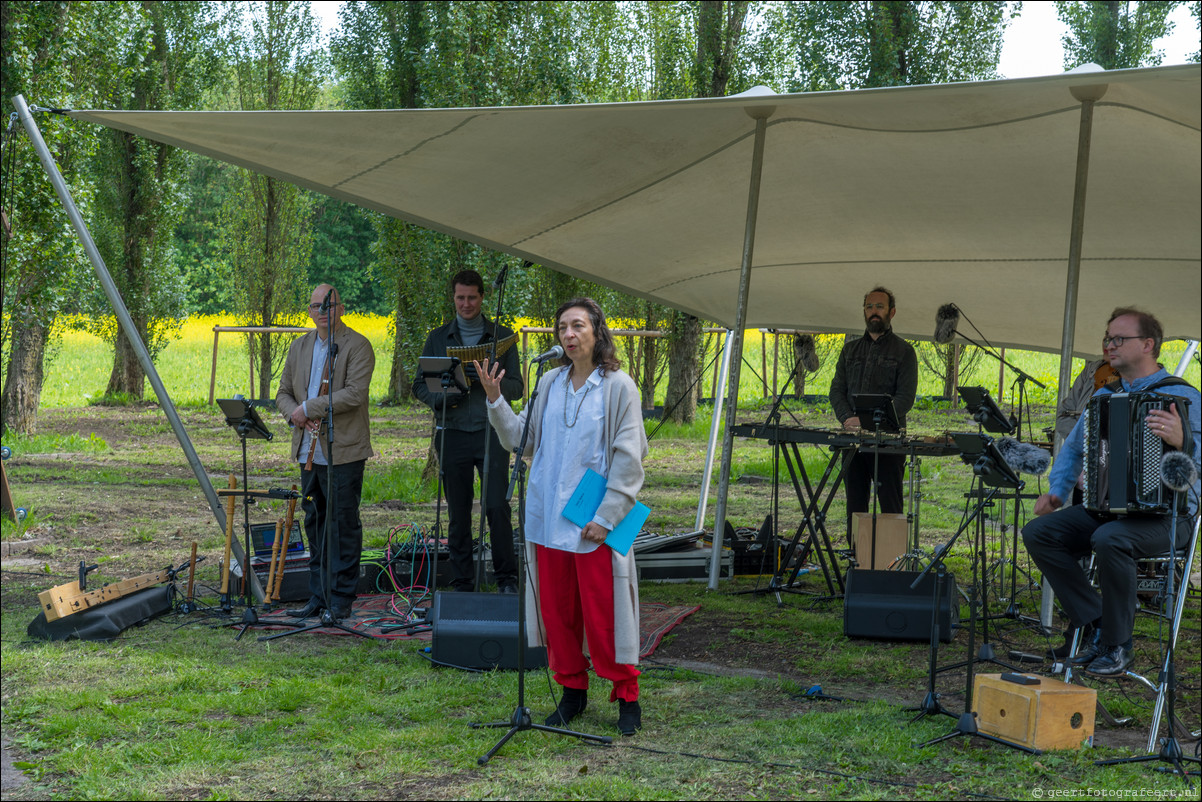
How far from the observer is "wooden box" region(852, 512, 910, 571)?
602 centimetres

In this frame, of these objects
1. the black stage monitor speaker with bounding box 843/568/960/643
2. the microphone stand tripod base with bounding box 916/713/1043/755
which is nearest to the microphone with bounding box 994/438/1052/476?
the microphone stand tripod base with bounding box 916/713/1043/755

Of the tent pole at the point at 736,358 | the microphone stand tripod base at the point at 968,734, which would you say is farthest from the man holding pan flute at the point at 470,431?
the microphone stand tripod base at the point at 968,734

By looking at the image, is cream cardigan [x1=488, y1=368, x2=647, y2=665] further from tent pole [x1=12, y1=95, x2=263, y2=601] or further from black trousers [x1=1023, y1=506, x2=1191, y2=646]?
tent pole [x1=12, y1=95, x2=263, y2=601]

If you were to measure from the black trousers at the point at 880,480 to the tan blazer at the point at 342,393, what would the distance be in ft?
9.63

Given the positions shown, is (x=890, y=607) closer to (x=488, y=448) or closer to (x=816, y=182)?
(x=488, y=448)

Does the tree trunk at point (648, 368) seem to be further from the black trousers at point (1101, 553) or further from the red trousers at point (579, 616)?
the red trousers at point (579, 616)

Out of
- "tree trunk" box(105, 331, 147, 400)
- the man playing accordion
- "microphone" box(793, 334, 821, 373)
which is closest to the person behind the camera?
the man playing accordion

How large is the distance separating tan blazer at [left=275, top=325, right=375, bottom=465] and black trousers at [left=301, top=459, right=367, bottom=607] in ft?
0.33

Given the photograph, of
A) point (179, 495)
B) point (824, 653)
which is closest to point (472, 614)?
point (824, 653)

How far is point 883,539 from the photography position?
605cm

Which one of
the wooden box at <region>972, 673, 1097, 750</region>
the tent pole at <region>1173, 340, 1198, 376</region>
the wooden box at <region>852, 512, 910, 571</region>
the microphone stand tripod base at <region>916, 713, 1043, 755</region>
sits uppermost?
the tent pole at <region>1173, 340, 1198, 376</region>

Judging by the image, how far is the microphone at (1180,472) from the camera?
3182mm

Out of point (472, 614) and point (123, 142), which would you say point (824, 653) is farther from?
point (123, 142)

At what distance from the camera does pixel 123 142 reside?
642 inches
